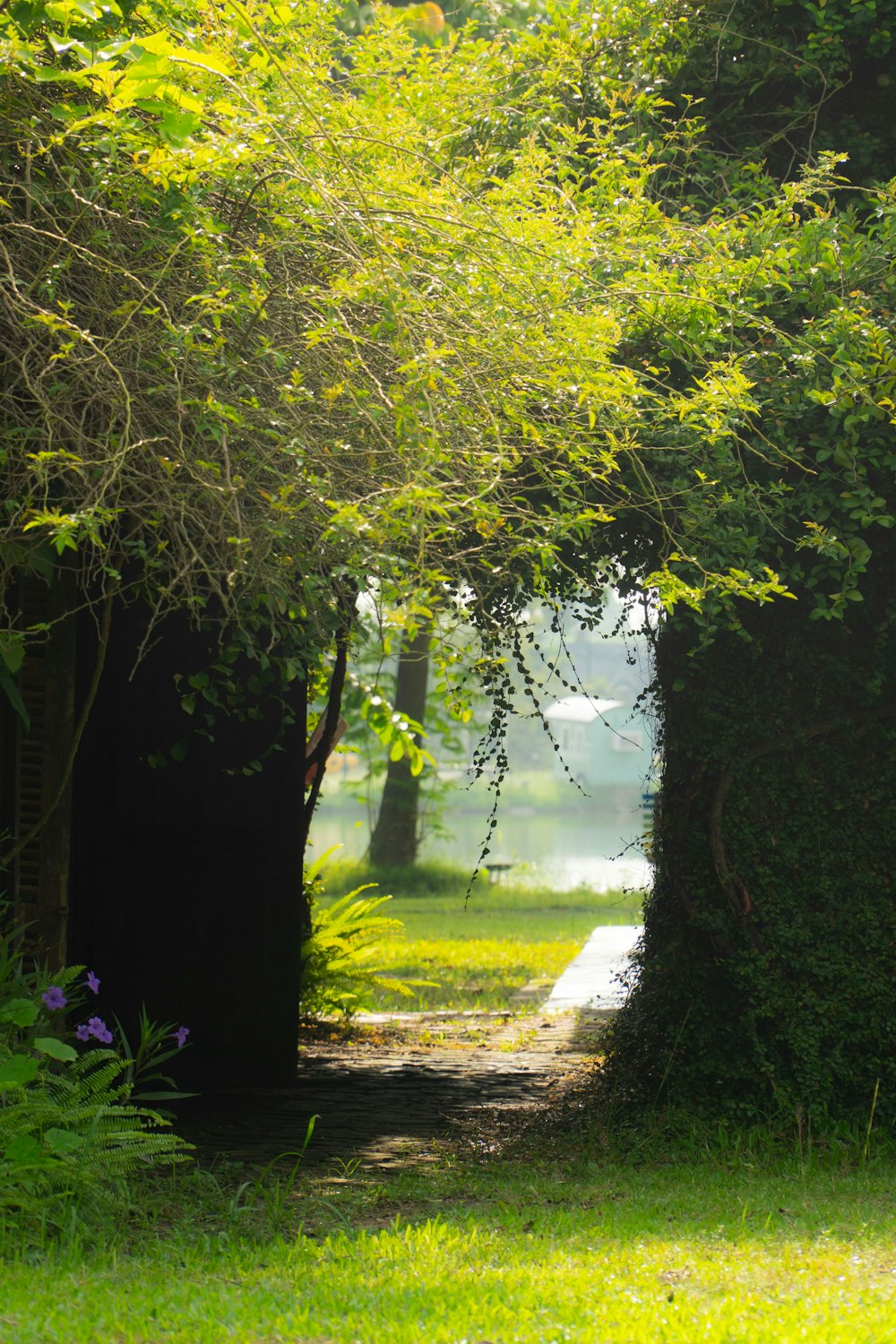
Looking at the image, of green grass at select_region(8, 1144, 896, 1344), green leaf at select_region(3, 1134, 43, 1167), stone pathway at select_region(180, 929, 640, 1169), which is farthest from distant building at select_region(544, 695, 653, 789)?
green leaf at select_region(3, 1134, 43, 1167)

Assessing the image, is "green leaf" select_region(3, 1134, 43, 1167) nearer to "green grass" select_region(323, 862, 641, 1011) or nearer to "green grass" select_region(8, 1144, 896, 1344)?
"green grass" select_region(8, 1144, 896, 1344)

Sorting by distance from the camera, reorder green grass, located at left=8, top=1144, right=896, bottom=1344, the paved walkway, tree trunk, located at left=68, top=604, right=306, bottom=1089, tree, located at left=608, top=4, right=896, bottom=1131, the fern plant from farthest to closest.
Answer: the paved walkway → the fern plant → tree trunk, located at left=68, top=604, right=306, bottom=1089 → tree, located at left=608, top=4, right=896, bottom=1131 → green grass, located at left=8, top=1144, right=896, bottom=1344

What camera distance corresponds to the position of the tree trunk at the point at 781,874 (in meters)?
6.28

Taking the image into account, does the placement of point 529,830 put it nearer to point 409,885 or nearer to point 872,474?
point 409,885

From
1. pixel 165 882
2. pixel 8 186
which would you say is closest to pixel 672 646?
pixel 165 882

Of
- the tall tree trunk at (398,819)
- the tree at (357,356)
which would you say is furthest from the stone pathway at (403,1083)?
the tall tree trunk at (398,819)

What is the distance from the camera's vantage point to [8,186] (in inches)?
182

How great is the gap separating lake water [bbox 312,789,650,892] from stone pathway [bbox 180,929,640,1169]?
12285 millimetres

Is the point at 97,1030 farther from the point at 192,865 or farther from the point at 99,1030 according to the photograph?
the point at 192,865

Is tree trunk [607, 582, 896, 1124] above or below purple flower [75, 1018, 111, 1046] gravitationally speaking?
above

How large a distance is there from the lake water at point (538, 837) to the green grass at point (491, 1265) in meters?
17.5

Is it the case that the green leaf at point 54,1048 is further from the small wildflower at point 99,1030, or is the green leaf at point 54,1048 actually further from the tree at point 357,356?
the tree at point 357,356

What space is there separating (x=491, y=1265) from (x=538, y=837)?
50241 millimetres

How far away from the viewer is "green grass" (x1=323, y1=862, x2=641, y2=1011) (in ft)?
40.6
